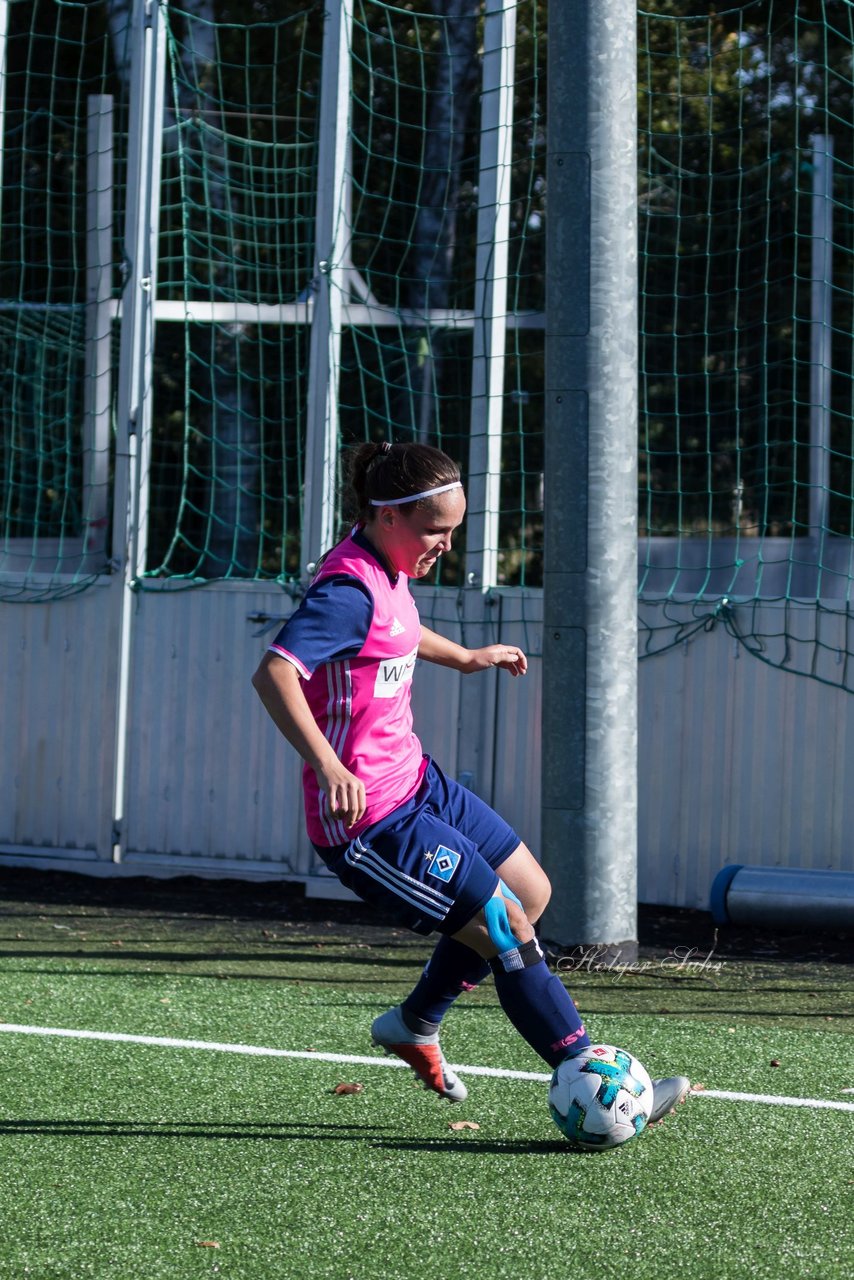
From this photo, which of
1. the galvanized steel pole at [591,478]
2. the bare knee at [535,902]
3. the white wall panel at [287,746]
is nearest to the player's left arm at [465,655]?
the bare knee at [535,902]

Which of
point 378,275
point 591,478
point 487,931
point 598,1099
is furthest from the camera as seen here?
point 378,275

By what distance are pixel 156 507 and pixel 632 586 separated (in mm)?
8469

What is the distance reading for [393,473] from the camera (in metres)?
4.23

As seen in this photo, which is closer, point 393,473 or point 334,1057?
point 393,473

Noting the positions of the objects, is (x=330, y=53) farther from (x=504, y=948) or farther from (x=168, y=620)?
(x=504, y=948)

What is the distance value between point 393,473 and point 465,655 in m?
0.67

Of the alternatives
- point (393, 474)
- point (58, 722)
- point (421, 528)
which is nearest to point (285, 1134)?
point (421, 528)

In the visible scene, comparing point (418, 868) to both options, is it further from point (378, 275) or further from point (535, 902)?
point (378, 275)

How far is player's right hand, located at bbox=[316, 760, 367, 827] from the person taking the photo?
12.6ft

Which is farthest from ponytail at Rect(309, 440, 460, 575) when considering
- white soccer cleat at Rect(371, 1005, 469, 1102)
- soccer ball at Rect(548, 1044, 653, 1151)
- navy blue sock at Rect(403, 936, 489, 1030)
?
soccer ball at Rect(548, 1044, 653, 1151)

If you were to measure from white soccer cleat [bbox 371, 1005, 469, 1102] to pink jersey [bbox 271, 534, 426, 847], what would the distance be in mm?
579

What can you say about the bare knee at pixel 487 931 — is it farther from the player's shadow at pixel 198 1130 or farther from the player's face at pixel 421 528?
the player's face at pixel 421 528

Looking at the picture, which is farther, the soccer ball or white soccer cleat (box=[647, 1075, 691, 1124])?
white soccer cleat (box=[647, 1075, 691, 1124])

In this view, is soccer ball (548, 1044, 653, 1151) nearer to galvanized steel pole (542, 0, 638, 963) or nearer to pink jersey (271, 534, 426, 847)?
pink jersey (271, 534, 426, 847)
